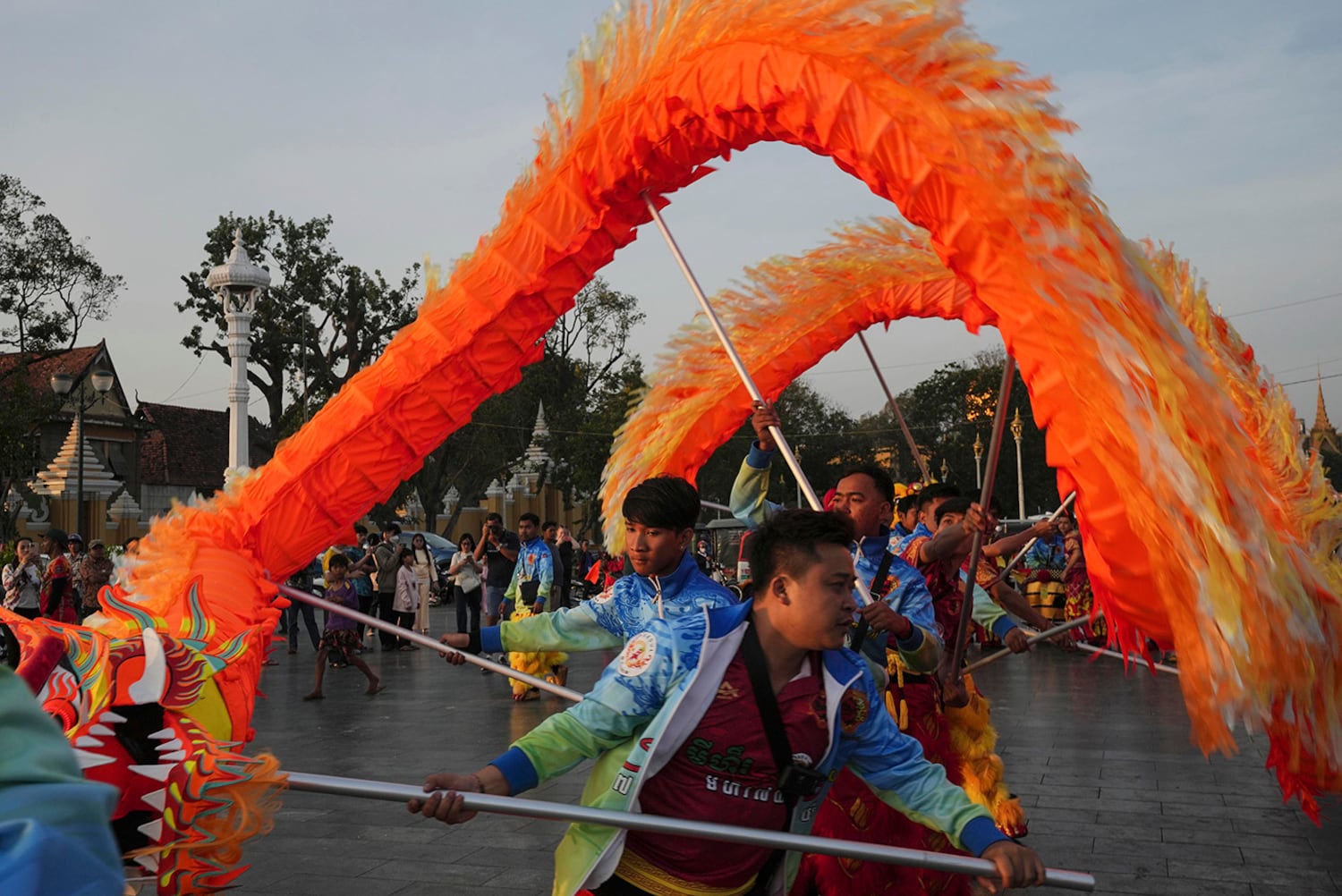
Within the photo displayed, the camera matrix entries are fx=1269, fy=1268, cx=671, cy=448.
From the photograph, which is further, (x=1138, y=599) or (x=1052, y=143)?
(x=1052, y=143)

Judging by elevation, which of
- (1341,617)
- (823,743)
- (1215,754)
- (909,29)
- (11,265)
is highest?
(11,265)

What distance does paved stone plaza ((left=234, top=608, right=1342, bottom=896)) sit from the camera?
16.6 feet

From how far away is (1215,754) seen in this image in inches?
307

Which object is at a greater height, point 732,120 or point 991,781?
point 732,120

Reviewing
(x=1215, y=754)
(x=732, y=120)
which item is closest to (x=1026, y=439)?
(x=1215, y=754)

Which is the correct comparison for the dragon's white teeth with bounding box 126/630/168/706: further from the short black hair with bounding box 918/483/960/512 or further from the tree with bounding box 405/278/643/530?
the tree with bounding box 405/278/643/530

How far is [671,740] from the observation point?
2.56 meters

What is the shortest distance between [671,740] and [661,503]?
1617 millimetres

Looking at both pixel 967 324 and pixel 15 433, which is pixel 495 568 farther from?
pixel 15 433

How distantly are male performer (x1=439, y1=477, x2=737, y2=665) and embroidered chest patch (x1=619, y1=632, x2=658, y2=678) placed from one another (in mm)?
1242

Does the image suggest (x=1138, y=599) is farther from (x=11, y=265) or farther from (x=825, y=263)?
(x=11, y=265)

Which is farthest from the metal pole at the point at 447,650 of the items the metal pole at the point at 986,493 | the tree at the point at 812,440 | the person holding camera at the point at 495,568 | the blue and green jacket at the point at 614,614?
the tree at the point at 812,440

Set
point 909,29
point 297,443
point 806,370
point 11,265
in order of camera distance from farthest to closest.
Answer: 1. point 11,265
2. point 806,370
3. point 297,443
4. point 909,29

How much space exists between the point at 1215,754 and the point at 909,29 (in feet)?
20.6
